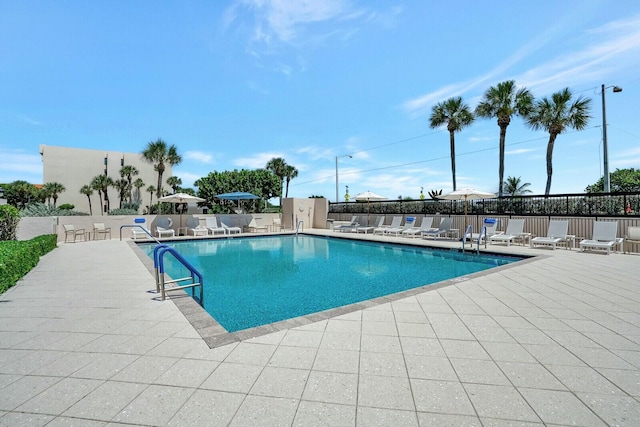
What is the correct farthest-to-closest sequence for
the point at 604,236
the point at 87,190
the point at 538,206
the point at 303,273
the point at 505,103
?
1. the point at 87,190
2. the point at 505,103
3. the point at 538,206
4. the point at 604,236
5. the point at 303,273

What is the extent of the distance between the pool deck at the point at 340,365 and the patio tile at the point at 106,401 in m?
0.01

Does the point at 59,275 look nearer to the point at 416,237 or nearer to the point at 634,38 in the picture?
the point at 416,237

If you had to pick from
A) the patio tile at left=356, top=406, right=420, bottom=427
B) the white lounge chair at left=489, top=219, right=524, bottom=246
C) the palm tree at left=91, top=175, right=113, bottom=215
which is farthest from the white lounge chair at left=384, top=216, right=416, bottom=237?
the palm tree at left=91, top=175, right=113, bottom=215

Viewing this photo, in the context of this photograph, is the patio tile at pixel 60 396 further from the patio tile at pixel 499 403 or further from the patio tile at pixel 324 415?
the patio tile at pixel 499 403

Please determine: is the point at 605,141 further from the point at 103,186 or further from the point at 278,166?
the point at 103,186

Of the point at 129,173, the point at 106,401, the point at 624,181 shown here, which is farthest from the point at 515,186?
the point at 129,173

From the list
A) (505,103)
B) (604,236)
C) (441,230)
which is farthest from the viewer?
(505,103)

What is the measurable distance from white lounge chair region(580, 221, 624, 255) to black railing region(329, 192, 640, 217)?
886mm

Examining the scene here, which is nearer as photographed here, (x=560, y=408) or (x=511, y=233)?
(x=560, y=408)

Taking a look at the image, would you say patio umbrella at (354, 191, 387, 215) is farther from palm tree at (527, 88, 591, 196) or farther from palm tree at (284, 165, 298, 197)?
palm tree at (284, 165, 298, 197)

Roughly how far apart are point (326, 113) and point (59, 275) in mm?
17670

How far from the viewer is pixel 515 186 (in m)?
31.3

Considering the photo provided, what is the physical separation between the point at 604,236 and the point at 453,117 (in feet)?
45.7

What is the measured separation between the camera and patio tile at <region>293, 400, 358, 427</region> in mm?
1742
